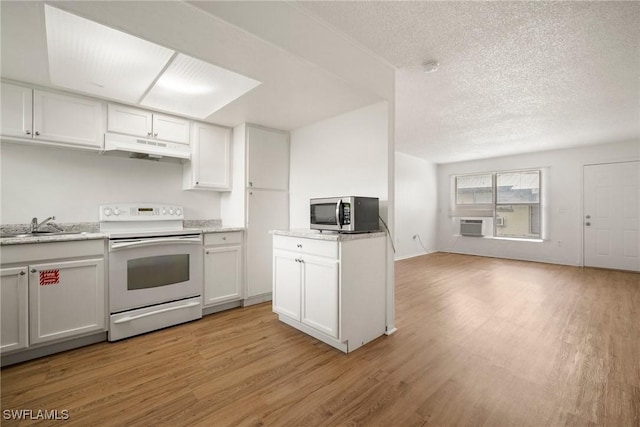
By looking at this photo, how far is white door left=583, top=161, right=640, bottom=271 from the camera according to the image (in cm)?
513

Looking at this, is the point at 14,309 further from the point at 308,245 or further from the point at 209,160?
the point at 308,245

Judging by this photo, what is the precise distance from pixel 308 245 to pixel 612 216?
646 centimetres

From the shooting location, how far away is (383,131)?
2561 millimetres

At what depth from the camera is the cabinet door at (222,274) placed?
3008mm

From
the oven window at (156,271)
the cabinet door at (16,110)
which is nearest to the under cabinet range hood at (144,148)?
the cabinet door at (16,110)

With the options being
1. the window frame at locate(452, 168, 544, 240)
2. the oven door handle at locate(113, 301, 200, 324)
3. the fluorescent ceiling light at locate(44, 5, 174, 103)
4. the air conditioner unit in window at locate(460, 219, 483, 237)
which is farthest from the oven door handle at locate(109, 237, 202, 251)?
the window frame at locate(452, 168, 544, 240)

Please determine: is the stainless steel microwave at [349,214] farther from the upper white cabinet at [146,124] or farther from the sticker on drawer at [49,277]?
the sticker on drawer at [49,277]

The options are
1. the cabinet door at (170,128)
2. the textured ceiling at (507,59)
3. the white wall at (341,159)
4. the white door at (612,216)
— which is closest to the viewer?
the textured ceiling at (507,59)

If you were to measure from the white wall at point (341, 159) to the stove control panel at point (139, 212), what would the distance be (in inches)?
55.9

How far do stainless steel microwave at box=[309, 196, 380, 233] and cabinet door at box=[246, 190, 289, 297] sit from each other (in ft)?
3.52

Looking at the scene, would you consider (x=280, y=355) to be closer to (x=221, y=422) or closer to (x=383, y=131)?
(x=221, y=422)

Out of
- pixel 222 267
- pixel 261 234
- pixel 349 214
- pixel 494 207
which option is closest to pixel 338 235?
pixel 349 214

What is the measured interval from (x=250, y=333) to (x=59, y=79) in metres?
2.71
